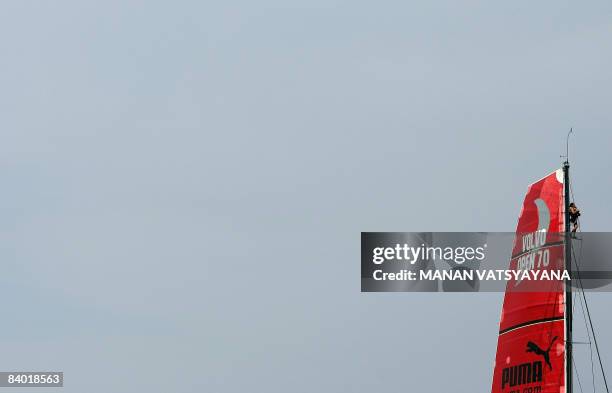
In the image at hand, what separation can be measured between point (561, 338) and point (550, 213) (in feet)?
12.1

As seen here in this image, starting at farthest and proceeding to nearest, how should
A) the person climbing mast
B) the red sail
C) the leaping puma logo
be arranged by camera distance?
the leaping puma logo, the red sail, the person climbing mast

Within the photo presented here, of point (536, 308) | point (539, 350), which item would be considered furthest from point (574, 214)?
point (539, 350)

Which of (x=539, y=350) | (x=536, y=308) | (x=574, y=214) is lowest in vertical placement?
(x=539, y=350)

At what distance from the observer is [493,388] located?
Result: 39.6 m

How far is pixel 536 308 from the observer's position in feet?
117

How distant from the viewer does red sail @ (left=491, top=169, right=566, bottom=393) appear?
34.5 m

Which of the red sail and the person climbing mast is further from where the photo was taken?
the red sail

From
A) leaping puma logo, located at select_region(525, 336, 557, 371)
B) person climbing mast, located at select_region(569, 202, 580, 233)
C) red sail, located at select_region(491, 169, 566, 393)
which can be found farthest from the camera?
leaping puma logo, located at select_region(525, 336, 557, 371)

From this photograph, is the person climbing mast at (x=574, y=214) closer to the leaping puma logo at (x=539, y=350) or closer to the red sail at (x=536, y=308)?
the red sail at (x=536, y=308)

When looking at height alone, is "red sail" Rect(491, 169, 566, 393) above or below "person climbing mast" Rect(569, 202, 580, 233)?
below

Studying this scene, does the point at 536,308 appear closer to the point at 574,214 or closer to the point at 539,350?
the point at 539,350

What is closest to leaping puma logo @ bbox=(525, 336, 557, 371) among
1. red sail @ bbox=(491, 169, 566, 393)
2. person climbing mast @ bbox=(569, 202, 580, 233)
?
red sail @ bbox=(491, 169, 566, 393)

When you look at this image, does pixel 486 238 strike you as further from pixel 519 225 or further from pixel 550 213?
pixel 550 213

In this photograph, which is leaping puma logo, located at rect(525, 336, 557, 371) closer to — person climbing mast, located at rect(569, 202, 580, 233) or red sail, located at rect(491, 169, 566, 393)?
red sail, located at rect(491, 169, 566, 393)
